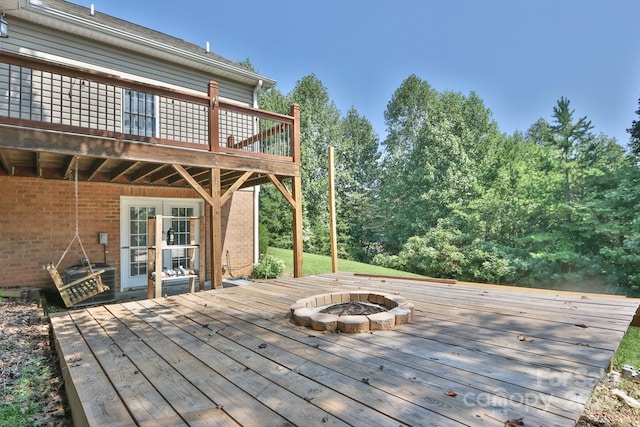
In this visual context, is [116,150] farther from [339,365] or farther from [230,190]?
[339,365]

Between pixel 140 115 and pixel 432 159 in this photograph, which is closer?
pixel 140 115

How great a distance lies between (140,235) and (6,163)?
2.75 m

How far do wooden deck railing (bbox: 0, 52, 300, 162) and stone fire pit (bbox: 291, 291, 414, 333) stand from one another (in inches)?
126

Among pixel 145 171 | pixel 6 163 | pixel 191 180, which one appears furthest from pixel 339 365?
pixel 6 163

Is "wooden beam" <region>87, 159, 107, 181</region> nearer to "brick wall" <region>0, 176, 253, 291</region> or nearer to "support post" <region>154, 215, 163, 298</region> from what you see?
"brick wall" <region>0, 176, 253, 291</region>

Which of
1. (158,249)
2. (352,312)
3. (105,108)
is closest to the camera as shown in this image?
(352,312)

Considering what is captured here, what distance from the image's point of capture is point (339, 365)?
2.26 meters

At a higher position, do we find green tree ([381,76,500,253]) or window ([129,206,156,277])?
green tree ([381,76,500,253])

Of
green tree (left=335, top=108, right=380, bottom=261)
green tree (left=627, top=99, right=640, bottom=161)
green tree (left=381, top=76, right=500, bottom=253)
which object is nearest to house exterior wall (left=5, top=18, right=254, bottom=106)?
green tree (left=381, top=76, right=500, bottom=253)

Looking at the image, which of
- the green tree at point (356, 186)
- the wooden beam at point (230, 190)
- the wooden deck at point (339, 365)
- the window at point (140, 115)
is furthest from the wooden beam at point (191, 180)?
the green tree at point (356, 186)

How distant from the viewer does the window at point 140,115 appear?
7598mm

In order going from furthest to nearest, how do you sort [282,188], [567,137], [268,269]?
1. [567,137]
2. [268,269]
3. [282,188]

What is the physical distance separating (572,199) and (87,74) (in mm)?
13245

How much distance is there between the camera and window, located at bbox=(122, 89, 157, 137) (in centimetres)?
760
